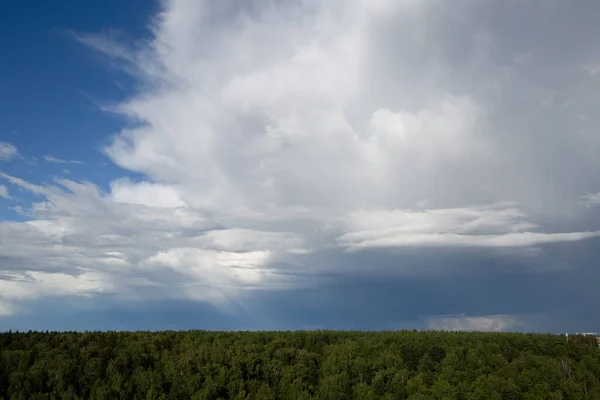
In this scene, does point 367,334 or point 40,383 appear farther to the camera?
point 367,334

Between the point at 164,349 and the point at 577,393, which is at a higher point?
the point at 164,349

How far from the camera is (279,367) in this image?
71.5 ft

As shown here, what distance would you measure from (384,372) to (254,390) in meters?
5.59

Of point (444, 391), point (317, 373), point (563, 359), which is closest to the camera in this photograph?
point (444, 391)

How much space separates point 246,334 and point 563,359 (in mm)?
15821

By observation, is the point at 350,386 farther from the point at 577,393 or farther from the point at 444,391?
the point at 577,393

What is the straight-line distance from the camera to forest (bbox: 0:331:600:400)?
20516 millimetres

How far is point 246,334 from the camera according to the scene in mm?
24844

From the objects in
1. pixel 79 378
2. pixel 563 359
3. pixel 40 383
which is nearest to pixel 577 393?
pixel 563 359

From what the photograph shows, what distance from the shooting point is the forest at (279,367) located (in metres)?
20.5

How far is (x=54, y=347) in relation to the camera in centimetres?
2267

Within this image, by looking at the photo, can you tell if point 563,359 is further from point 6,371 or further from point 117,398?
point 6,371

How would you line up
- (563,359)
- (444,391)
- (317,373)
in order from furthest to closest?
1. (563,359)
2. (317,373)
3. (444,391)

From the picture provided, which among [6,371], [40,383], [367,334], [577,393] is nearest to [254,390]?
[367,334]
